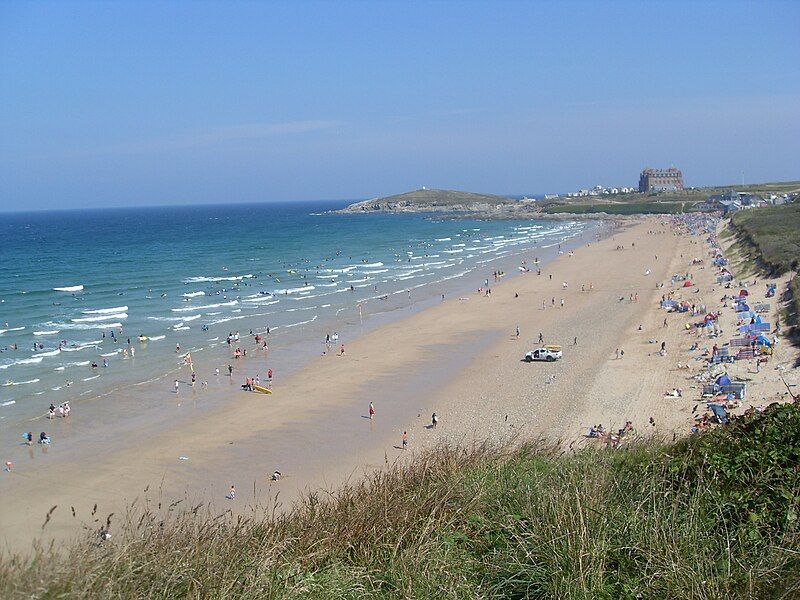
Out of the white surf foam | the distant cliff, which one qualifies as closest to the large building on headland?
the distant cliff

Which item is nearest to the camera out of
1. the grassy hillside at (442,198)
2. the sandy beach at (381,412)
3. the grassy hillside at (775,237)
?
the sandy beach at (381,412)

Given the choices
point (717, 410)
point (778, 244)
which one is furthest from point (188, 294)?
point (778, 244)

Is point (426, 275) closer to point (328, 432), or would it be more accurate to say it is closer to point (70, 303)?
point (70, 303)

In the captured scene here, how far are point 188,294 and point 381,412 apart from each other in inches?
1065

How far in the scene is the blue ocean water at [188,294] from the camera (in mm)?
26547

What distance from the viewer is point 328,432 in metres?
19.0

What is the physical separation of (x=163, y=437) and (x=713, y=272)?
1403 inches

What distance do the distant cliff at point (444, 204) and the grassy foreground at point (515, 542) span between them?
136 meters

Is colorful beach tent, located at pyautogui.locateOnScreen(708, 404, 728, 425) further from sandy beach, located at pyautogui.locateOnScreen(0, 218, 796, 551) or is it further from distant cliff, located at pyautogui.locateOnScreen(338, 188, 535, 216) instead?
distant cliff, located at pyautogui.locateOnScreen(338, 188, 535, 216)

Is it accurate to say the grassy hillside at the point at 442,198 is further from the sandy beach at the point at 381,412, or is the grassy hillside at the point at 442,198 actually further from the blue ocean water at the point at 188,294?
the sandy beach at the point at 381,412

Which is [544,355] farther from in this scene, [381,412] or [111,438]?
[111,438]

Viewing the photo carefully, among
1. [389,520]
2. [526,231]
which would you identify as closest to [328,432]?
[389,520]

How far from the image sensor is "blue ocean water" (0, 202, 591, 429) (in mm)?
26547

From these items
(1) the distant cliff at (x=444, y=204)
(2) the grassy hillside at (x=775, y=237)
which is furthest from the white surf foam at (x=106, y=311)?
(1) the distant cliff at (x=444, y=204)
